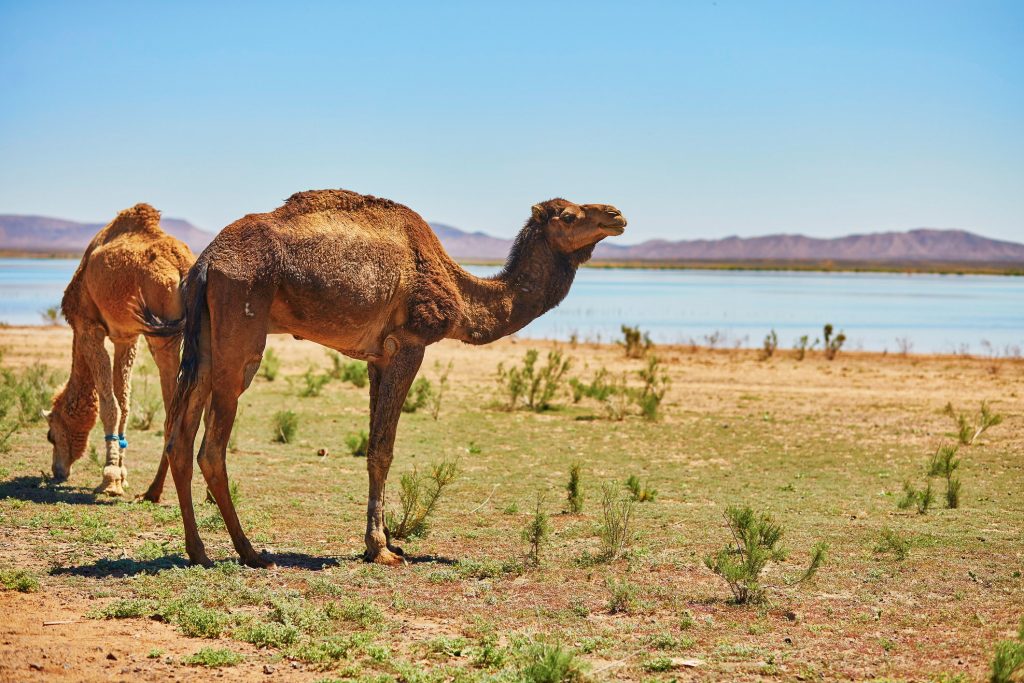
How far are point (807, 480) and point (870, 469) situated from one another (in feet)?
3.97

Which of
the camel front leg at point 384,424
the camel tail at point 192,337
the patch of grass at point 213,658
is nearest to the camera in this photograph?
the patch of grass at point 213,658

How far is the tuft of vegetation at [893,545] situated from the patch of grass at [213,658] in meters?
5.38

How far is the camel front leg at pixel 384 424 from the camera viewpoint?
8250 millimetres

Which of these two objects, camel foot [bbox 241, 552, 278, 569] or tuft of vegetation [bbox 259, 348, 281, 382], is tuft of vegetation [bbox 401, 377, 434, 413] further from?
camel foot [bbox 241, 552, 278, 569]

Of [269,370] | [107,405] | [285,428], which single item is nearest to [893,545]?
[107,405]

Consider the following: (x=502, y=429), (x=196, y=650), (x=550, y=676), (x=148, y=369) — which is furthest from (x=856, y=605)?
(x=148, y=369)

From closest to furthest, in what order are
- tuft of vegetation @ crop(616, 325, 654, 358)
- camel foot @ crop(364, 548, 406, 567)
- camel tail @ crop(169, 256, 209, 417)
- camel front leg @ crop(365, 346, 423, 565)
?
camel tail @ crop(169, 256, 209, 417) → camel foot @ crop(364, 548, 406, 567) → camel front leg @ crop(365, 346, 423, 565) → tuft of vegetation @ crop(616, 325, 654, 358)

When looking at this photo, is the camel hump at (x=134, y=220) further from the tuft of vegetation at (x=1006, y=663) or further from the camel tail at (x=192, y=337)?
the tuft of vegetation at (x=1006, y=663)

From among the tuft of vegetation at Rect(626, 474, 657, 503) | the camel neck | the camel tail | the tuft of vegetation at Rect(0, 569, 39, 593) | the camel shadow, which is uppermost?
the camel neck

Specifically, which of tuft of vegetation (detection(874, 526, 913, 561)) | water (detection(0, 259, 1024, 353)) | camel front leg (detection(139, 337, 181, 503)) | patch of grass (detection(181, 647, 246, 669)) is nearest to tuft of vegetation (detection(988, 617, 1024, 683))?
tuft of vegetation (detection(874, 526, 913, 561))

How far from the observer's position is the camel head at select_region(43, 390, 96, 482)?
10398mm

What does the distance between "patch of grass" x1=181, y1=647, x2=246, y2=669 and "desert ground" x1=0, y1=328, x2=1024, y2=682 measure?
1cm

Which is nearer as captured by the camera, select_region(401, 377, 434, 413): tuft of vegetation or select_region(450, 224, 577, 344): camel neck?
select_region(450, 224, 577, 344): camel neck

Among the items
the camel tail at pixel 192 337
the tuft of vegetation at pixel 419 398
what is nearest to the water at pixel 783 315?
the tuft of vegetation at pixel 419 398
